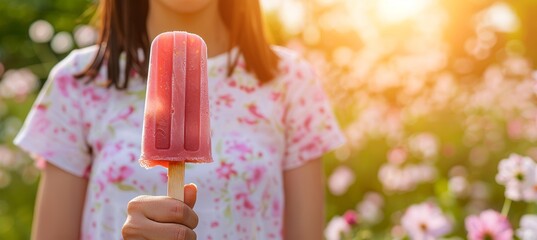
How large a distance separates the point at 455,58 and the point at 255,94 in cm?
501

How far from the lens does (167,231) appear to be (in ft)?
5.38

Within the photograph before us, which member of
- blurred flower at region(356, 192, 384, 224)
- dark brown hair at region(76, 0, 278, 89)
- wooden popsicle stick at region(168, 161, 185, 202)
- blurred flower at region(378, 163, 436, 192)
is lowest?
wooden popsicle stick at region(168, 161, 185, 202)

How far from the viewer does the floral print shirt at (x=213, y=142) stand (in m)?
2.18

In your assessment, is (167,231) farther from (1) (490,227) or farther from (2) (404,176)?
(2) (404,176)

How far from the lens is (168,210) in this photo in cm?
165

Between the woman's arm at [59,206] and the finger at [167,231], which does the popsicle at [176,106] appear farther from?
the woman's arm at [59,206]

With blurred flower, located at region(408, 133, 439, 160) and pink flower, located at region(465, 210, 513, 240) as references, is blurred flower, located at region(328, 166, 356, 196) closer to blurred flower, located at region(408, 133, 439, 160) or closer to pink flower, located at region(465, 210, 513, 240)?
blurred flower, located at region(408, 133, 439, 160)

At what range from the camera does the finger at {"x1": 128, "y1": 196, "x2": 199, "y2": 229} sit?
1644mm

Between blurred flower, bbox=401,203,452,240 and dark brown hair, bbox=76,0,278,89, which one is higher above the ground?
dark brown hair, bbox=76,0,278,89

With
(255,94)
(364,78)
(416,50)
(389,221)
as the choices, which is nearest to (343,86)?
(364,78)

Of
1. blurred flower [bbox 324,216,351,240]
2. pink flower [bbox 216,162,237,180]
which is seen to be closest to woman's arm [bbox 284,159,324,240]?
pink flower [bbox 216,162,237,180]

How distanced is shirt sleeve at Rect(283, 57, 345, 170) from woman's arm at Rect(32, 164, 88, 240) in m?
0.53

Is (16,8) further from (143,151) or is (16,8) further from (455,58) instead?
(143,151)

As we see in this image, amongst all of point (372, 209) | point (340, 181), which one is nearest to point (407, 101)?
point (340, 181)
